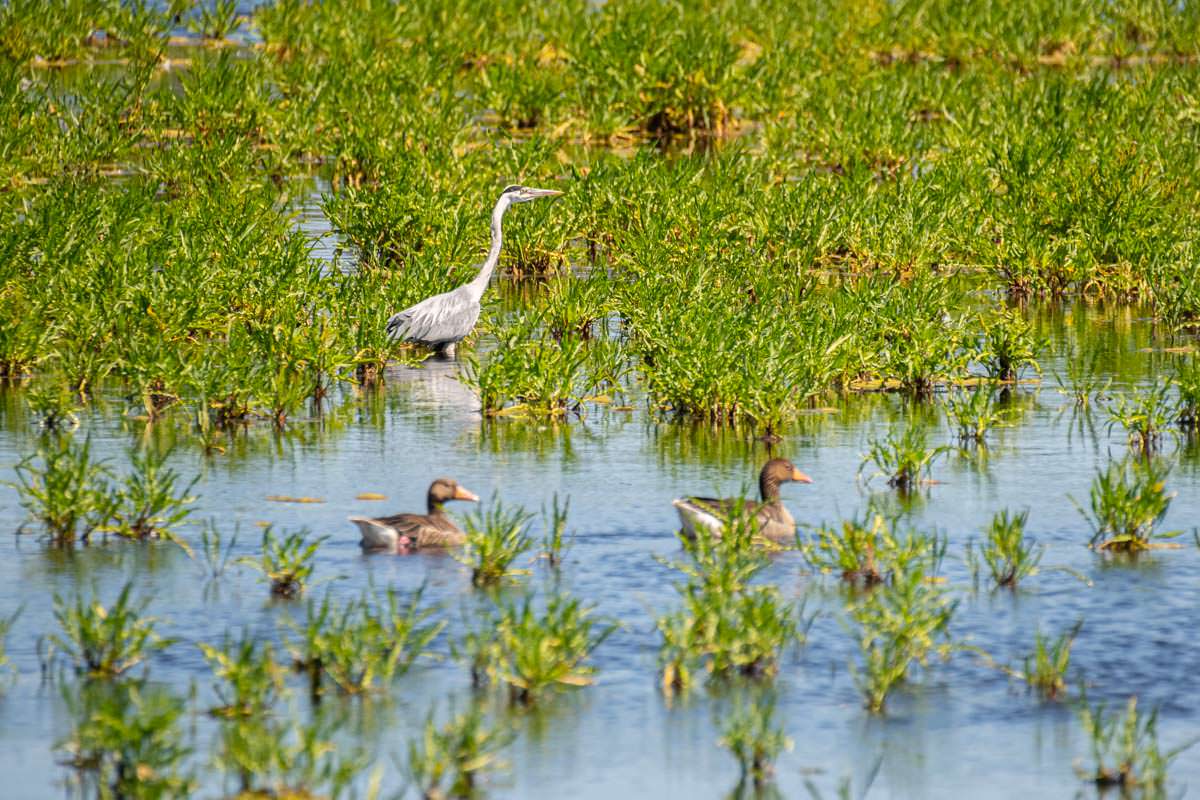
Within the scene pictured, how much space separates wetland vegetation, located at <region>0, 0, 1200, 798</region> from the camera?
7113 millimetres

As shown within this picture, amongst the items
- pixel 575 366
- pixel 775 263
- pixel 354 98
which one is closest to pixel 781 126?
pixel 354 98

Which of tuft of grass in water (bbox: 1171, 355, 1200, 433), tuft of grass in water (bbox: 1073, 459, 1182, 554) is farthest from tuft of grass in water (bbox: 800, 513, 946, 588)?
tuft of grass in water (bbox: 1171, 355, 1200, 433)

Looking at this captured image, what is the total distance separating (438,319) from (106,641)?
6.07 meters

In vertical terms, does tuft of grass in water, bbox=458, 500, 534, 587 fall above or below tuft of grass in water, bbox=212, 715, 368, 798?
above

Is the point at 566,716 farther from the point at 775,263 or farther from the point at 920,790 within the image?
the point at 775,263

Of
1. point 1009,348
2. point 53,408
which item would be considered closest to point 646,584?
point 53,408

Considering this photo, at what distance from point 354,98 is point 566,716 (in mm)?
14999

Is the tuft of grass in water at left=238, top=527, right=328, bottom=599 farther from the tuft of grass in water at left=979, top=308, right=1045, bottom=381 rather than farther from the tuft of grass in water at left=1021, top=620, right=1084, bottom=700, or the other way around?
the tuft of grass in water at left=979, top=308, right=1045, bottom=381

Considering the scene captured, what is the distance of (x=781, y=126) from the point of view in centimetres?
2162

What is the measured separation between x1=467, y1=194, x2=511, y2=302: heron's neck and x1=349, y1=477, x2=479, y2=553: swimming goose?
4.24 metres

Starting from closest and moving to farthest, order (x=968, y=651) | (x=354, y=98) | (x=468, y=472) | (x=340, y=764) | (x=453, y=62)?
(x=340, y=764)
(x=968, y=651)
(x=468, y=472)
(x=354, y=98)
(x=453, y=62)

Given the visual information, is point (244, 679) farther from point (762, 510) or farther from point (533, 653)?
point (762, 510)

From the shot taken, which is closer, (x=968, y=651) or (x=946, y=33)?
(x=968, y=651)

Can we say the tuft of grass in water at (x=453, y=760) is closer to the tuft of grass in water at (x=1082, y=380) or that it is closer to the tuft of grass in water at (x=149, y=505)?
the tuft of grass in water at (x=149, y=505)
